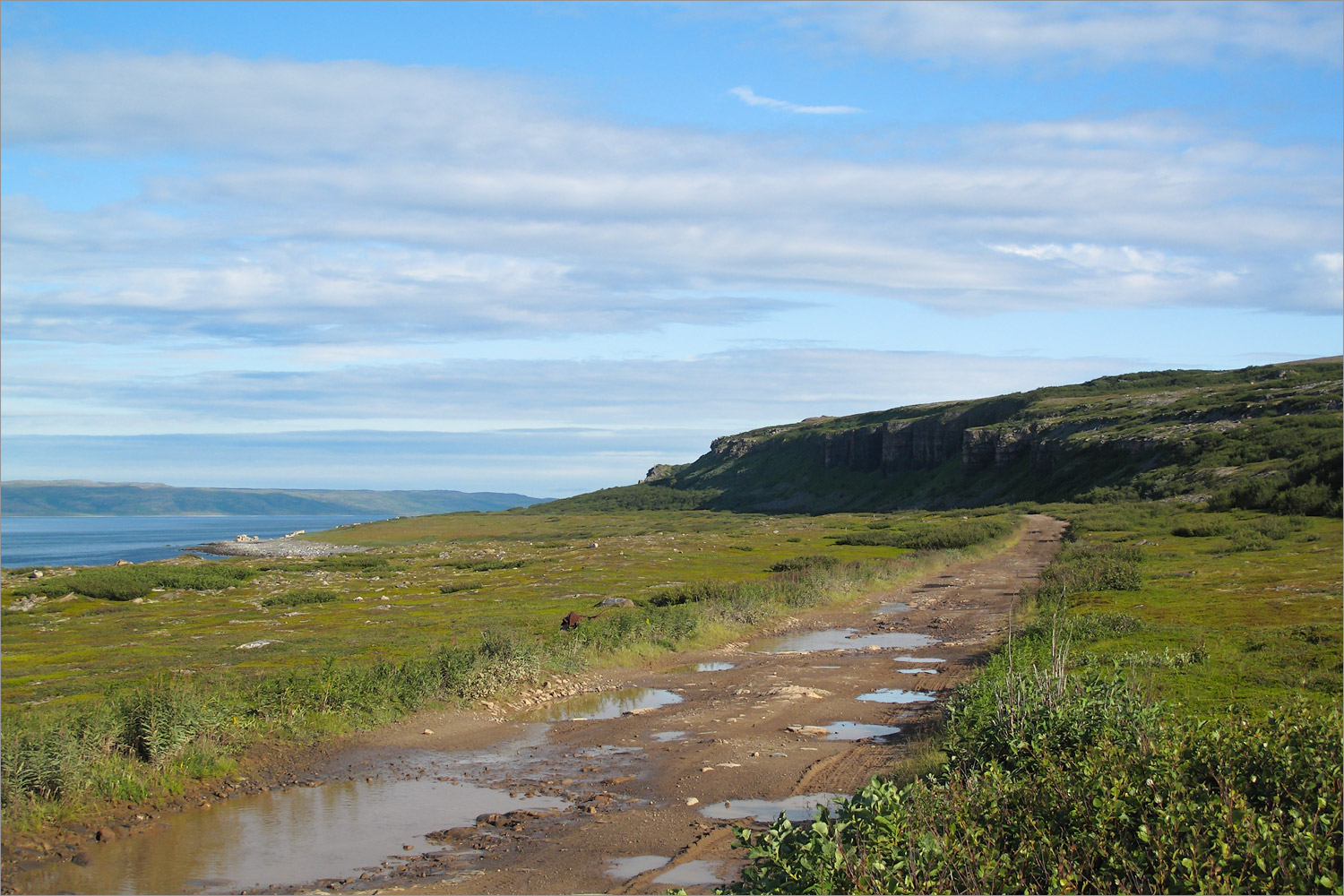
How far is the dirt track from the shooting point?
1096 centimetres

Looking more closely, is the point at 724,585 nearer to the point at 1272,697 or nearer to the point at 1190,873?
the point at 1272,697

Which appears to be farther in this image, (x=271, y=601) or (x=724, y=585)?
(x=271, y=601)

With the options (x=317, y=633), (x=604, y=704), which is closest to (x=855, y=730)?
(x=604, y=704)

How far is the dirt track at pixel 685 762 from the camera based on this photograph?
10961mm

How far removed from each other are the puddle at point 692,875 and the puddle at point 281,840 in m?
3.20

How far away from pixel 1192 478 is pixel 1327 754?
3396 inches

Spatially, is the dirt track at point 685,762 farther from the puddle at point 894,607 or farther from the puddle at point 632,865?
the puddle at point 894,607

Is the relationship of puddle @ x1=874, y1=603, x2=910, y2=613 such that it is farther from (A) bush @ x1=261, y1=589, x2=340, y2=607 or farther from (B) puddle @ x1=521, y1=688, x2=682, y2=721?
(A) bush @ x1=261, y1=589, x2=340, y2=607

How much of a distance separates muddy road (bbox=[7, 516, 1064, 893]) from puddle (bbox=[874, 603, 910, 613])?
1130 cm

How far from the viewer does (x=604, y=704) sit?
69.7 ft

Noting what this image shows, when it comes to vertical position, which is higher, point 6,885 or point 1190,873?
point 1190,873

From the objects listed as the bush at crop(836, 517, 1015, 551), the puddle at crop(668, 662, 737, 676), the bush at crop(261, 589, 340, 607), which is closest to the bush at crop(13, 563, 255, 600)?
the bush at crop(261, 589, 340, 607)

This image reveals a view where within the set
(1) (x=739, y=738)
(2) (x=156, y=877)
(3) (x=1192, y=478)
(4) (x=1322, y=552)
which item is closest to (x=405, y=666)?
(1) (x=739, y=738)

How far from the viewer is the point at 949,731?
45.4 ft
